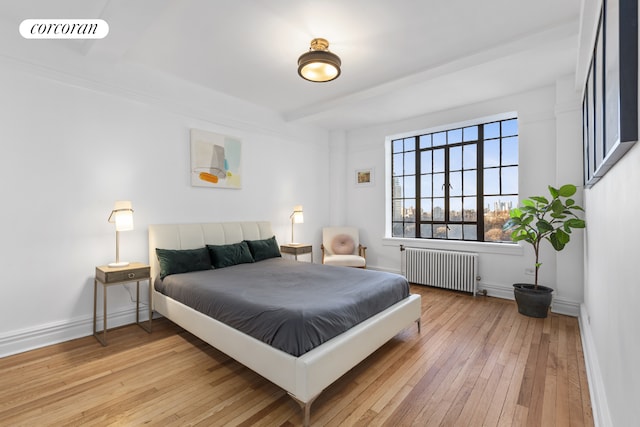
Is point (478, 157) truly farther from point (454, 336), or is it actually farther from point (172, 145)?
point (172, 145)

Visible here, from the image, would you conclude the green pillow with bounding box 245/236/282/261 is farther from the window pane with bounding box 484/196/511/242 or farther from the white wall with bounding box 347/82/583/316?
the window pane with bounding box 484/196/511/242

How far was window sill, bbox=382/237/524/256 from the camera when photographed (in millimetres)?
4162

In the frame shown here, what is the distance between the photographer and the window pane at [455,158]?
4834 mm

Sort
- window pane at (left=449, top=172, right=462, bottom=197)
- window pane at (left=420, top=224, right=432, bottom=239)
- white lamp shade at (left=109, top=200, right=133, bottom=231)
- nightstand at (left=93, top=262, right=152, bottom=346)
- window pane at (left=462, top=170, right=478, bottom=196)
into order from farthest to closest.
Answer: window pane at (left=420, top=224, right=432, bottom=239) → window pane at (left=449, top=172, right=462, bottom=197) → window pane at (left=462, top=170, right=478, bottom=196) → white lamp shade at (left=109, top=200, right=133, bottom=231) → nightstand at (left=93, top=262, right=152, bottom=346)

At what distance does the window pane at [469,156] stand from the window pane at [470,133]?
0.11m

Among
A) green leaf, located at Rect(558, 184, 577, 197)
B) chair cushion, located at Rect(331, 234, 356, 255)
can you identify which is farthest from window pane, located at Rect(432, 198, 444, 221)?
green leaf, located at Rect(558, 184, 577, 197)

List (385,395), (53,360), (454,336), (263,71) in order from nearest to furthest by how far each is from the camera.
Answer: (385,395) < (53,360) < (454,336) < (263,71)

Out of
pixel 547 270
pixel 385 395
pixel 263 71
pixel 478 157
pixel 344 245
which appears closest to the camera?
pixel 385 395

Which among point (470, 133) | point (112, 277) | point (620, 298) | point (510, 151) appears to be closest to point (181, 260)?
point (112, 277)

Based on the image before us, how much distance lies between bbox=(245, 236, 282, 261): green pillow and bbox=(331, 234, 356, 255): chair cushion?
4.47 feet

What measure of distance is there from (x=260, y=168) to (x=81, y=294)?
2738mm

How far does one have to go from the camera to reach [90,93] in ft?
10.1

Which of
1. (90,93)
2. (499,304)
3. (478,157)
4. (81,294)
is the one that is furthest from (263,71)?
(499,304)

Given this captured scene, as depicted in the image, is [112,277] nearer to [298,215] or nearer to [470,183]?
[298,215]
